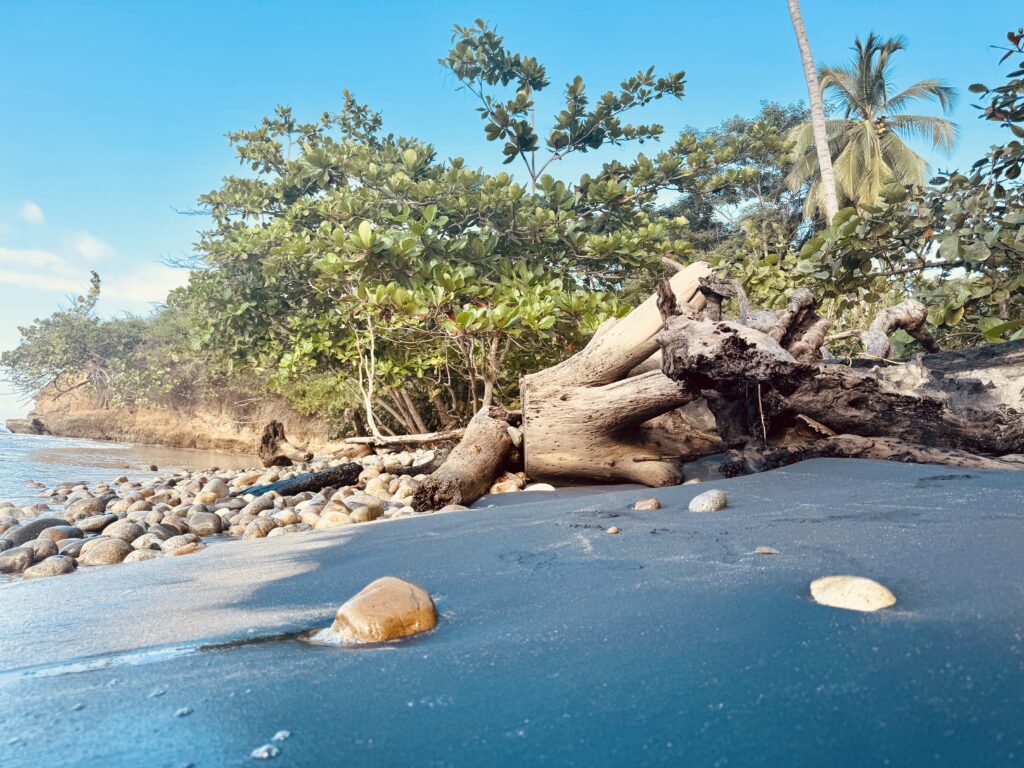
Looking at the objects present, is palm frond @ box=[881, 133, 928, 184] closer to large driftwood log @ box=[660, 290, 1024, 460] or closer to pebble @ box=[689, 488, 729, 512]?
large driftwood log @ box=[660, 290, 1024, 460]

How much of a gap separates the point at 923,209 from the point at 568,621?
5.31 meters

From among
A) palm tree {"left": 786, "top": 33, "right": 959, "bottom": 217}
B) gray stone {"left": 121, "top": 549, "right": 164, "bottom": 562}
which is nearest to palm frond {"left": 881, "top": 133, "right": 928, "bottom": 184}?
palm tree {"left": 786, "top": 33, "right": 959, "bottom": 217}

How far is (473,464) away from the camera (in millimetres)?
4695

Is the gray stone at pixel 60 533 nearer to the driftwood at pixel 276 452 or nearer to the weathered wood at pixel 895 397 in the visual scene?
the weathered wood at pixel 895 397

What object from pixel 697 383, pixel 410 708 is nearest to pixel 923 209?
pixel 697 383

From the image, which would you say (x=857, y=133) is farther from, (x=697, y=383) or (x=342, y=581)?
(x=342, y=581)

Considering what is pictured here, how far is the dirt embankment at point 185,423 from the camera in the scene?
13719mm

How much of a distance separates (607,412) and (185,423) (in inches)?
598

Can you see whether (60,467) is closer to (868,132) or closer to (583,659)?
(583,659)

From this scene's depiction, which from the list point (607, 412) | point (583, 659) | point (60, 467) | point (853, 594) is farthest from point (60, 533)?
point (60, 467)

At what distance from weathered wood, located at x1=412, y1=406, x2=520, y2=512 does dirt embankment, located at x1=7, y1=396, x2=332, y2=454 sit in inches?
281

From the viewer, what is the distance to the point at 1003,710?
0.88 metres

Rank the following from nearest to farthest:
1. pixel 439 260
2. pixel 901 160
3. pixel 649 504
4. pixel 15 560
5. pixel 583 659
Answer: pixel 583 659
pixel 649 504
pixel 15 560
pixel 439 260
pixel 901 160

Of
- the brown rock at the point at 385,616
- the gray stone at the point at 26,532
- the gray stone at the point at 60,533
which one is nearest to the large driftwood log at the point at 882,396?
the brown rock at the point at 385,616
